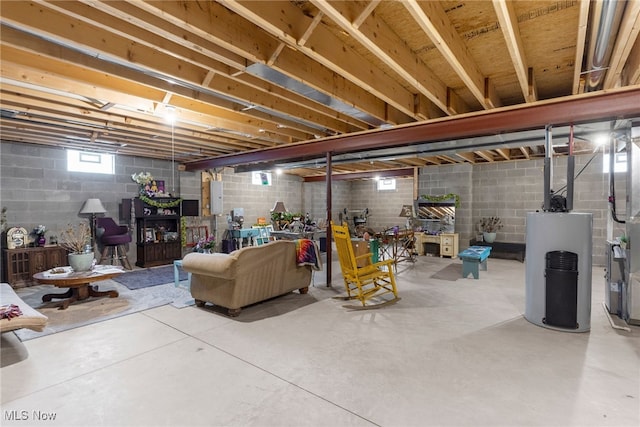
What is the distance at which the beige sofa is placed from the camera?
362 centimetres

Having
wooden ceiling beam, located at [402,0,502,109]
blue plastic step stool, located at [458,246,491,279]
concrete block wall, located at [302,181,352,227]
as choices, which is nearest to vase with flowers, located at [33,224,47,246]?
wooden ceiling beam, located at [402,0,502,109]

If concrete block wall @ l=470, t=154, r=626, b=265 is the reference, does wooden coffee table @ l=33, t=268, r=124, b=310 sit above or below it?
below

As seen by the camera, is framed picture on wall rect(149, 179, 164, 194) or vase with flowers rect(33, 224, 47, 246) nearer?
vase with flowers rect(33, 224, 47, 246)

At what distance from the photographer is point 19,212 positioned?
5.48 meters

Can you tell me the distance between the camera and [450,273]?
19.4 feet

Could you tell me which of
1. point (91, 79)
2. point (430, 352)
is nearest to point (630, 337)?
point (430, 352)

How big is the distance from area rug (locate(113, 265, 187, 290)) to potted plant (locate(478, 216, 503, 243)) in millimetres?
6893

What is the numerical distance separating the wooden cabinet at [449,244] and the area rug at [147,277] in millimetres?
5841

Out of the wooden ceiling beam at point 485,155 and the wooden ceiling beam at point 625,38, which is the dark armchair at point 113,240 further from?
the wooden ceiling beam at point 485,155

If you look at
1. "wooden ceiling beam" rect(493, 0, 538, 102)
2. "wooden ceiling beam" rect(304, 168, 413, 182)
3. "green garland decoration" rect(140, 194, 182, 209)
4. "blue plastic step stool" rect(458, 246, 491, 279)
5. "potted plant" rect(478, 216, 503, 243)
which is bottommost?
"blue plastic step stool" rect(458, 246, 491, 279)

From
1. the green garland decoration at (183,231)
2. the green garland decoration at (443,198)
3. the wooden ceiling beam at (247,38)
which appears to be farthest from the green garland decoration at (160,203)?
the green garland decoration at (443,198)

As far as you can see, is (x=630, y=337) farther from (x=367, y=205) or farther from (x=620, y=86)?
(x=367, y=205)

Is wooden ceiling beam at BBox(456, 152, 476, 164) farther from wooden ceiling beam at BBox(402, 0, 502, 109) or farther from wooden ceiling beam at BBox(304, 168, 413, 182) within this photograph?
wooden ceiling beam at BBox(402, 0, 502, 109)

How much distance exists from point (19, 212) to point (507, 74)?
7.69m
